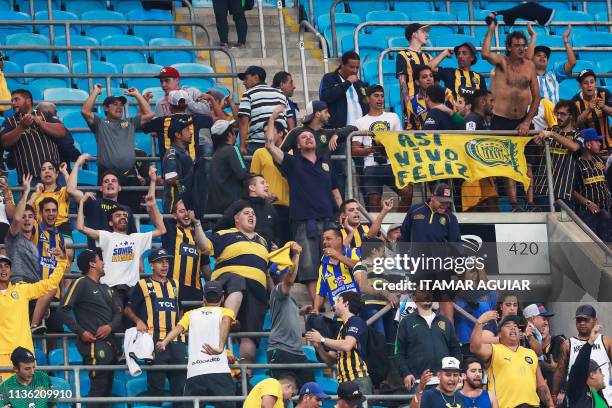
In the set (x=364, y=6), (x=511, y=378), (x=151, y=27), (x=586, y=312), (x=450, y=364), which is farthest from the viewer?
(x=364, y=6)

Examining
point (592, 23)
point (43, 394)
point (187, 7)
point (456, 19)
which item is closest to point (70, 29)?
point (187, 7)

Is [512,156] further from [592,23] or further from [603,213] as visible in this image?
[592,23]

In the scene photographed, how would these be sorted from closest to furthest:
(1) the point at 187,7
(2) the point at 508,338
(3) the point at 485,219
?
1. (2) the point at 508,338
2. (3) the point at 485,219
3. (1) the point at 187,7

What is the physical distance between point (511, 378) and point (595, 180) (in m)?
3.54

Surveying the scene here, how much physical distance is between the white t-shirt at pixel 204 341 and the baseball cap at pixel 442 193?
117 inches

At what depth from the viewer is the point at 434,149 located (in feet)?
65.8

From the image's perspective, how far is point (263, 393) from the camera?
16.2 metres

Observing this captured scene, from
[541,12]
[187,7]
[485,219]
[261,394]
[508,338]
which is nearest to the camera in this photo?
[261,394]

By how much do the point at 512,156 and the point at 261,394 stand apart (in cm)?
534

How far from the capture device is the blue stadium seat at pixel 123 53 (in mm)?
22781

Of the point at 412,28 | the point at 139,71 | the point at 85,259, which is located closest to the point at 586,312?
the point at 85,259


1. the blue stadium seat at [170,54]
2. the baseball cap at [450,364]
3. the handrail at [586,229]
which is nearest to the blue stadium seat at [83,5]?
the blue stadium seat at [170,54]

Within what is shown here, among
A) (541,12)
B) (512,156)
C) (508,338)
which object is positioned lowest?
(508,338)

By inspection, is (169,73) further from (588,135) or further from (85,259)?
(588,135)
